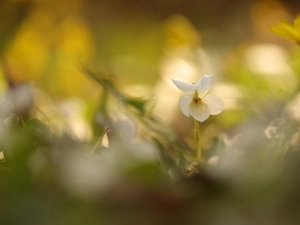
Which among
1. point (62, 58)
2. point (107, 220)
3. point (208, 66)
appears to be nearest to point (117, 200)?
point (107, 220)

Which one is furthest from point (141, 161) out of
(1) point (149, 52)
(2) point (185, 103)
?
(1) point (149, 52)

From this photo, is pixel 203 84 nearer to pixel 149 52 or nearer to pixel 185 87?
pixel 185 87

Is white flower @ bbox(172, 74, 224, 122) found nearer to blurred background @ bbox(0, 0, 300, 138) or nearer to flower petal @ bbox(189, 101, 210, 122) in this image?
flower petal @ bbox(189, 101, 210, 122)

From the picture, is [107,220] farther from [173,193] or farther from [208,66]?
[208,66]

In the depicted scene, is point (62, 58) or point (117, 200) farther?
point (62, 58)

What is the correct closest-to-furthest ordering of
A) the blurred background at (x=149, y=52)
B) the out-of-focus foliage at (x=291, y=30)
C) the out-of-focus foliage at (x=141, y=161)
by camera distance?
1. the out-of-focus foliage at (x=141, y=161)
2. the out-of-focus foliage at (x=291, y=30)
3. the blurred background at (x=149, y=52)

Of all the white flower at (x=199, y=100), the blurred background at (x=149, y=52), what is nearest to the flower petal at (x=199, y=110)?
the white flower at (x=199, y=100)

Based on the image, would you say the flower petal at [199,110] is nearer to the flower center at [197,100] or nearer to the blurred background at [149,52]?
the flower center at [197,100]

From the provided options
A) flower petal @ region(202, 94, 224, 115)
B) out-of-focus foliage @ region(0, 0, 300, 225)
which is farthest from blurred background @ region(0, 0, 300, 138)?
flower petal @ region(202, 94, 224, 115)
